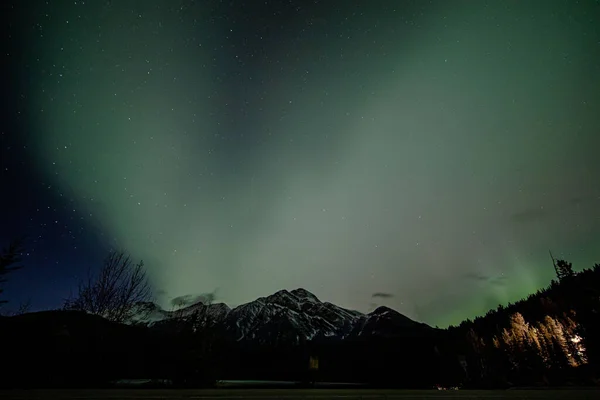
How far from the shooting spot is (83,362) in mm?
17641

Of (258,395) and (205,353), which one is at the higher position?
(205,353)

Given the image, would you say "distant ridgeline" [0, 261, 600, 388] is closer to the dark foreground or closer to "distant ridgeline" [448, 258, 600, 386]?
"distant ridgeline" [448, 258, 600, 386]

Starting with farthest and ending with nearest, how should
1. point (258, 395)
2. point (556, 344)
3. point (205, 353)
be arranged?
point (556, 344)
point (205, 353)
point (258, 395)

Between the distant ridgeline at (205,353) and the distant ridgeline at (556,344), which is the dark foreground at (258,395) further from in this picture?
the distant ridgeline at (556,344)

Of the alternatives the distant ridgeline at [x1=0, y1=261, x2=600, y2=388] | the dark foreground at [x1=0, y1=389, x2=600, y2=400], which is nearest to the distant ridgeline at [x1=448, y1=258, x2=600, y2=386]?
the distant ridgeline at [x1=0, y1=261, x2=600, y2=388]

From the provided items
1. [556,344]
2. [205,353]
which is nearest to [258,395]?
[205,353]

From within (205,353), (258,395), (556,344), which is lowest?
(258,395)

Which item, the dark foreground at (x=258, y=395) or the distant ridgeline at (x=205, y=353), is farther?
the distant ridgeline at (x=205, y=353)

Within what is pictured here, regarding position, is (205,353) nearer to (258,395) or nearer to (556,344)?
(258,395)

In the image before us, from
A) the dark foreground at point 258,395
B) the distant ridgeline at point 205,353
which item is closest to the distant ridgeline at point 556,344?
the distant ridgeline at point 205,353

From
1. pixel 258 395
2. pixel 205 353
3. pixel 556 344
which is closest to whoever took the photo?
pixel 258 395

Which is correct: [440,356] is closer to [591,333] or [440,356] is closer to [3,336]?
[591,333]

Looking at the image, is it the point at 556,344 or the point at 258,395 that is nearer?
the point at 258,395

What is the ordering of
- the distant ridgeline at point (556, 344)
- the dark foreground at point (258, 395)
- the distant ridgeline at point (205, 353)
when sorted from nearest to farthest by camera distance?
1. the dark foreground at point (258, 395)
2. the distant ridgeline at point (205, 353)
3. the distant ridgeline at point (556, 344)
